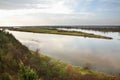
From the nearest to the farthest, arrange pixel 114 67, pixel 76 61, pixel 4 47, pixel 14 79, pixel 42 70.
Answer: pixel 14 79, pixel 42 70, pixel 4 47, pixel 114 67, pixel 76 61

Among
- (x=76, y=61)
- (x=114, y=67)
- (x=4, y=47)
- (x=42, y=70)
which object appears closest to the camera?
(x=42, y=70)

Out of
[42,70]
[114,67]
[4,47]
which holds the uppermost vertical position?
[4,47]

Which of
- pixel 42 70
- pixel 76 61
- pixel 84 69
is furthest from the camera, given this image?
pixel 76 61

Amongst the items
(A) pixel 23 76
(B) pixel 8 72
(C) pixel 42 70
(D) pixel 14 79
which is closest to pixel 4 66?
(B) pixel 8 72

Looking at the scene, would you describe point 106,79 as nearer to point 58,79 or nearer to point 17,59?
point 58,79

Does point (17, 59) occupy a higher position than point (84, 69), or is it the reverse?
point (17, 59)

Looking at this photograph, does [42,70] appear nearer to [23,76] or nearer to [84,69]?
[23,76]

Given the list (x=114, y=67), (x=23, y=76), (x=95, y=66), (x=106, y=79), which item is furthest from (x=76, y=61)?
(x=23, y=76)

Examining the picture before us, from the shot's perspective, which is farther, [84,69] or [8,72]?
[84,69]

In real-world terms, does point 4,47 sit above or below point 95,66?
above
